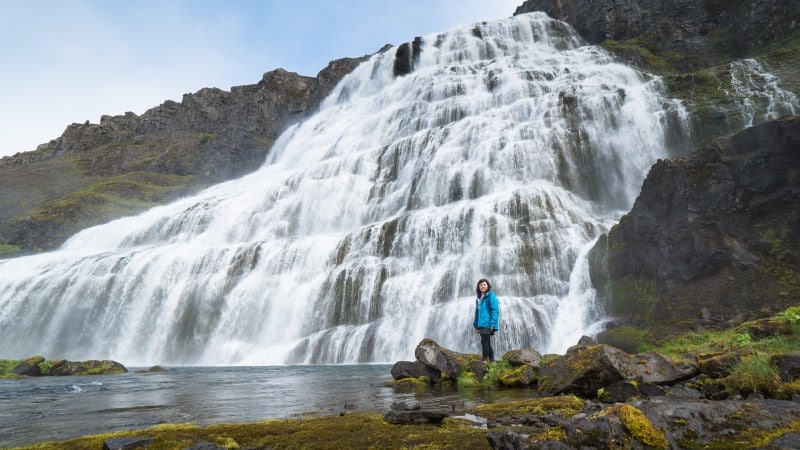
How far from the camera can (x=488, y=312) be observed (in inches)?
471

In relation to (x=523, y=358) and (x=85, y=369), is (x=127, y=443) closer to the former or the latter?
(x=523, y=358)

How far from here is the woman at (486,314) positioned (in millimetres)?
11742

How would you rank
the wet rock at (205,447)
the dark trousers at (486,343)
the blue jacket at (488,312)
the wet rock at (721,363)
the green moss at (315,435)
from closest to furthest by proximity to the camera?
the wet rock at (205,447) < the green moss at (315,435) < the wet rock at (721,363) < the blue jacket at (488,312) < the dark trousers at (486,343)

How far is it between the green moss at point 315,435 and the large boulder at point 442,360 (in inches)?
189

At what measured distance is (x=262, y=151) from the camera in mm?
79438

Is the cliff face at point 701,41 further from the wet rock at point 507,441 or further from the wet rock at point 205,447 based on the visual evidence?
the wet rock at point 205,447

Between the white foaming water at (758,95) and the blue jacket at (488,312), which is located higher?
the white foaming water at (758,95)

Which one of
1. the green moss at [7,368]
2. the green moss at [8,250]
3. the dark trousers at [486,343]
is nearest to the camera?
the dark trousers at [486,343]

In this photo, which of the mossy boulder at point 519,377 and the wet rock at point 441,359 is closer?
the mossy boulder at point 519,377

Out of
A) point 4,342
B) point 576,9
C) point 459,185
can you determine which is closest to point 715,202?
point 459,185

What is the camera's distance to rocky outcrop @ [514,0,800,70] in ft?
158

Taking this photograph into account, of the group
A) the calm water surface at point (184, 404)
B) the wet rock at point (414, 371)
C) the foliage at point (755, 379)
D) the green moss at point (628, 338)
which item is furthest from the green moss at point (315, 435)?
the green moss at point (628, 338)

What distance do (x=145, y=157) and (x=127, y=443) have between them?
96.0 metres

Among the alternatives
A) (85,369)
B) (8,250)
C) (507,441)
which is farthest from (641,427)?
(8,250)
